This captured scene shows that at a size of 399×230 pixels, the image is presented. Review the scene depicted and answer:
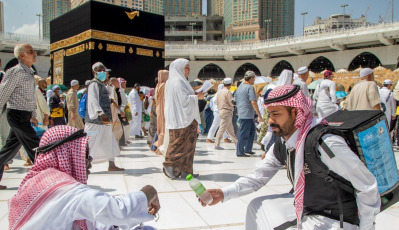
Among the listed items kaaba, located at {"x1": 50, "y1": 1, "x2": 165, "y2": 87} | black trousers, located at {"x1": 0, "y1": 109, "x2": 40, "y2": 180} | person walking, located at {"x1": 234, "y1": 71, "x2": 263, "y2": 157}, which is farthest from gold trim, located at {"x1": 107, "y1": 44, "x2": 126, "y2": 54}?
black trousers, located at {"x1": 0, "y1": 109, "x2": 40, "y2": 180}

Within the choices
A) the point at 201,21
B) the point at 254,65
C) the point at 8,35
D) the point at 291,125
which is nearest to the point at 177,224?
the point at 291,125

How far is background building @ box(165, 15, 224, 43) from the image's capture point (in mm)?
62250

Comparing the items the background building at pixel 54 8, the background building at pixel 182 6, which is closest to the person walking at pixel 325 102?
the background building at pixel 54 8

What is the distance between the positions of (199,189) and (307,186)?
467 mm

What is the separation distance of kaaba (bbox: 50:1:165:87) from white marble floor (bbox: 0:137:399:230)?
421 inches

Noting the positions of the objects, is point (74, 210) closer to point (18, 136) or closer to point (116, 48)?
point (18, 136)

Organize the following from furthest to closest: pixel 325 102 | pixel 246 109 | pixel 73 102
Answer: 1. pixel 73 102
2. pixel 246 109
3. pixel 325 102

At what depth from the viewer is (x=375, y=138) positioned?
4.66ft

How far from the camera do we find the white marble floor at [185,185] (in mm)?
2498

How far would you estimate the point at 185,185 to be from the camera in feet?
11.6

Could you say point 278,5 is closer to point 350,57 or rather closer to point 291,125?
point 350,57

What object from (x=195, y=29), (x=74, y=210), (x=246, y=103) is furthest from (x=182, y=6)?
(x=74, y=210)

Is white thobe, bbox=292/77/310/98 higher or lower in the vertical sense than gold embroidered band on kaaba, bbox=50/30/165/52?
lower

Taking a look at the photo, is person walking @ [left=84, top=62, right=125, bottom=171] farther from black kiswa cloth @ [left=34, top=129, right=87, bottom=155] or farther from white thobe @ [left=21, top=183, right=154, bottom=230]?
white thobe @ [left=21, top=183, right=154, bottom=230]
